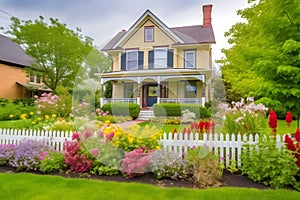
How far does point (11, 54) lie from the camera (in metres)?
23.4

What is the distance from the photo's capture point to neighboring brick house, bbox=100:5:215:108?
15.9 meters

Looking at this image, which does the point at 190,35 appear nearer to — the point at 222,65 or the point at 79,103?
the point at 222,65

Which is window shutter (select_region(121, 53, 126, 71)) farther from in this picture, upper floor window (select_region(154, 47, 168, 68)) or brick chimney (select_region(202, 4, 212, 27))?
brick chimney (select_region(202, 4, 212, 27))

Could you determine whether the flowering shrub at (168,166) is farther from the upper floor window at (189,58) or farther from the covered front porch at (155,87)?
the upper floor window at (189,58)

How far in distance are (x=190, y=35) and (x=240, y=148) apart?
15032mm

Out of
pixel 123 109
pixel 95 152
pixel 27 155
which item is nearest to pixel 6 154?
pixel 27 155

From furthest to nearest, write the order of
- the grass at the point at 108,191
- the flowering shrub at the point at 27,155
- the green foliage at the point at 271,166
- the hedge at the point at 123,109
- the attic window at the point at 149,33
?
the attic window at the point at 149,33, the hedge at the point at 123,109, the flowering shrub at the point at 27,155, the green foliage at the point at 271,166, the grass at the point at 108,191

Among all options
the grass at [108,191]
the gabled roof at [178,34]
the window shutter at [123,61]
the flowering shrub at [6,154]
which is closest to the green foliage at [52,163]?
the grass at [108,191]

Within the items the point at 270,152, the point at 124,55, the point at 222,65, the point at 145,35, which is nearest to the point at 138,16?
the point at 145,35

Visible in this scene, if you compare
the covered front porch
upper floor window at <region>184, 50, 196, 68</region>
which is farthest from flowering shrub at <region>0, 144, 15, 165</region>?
upper floor window at <region>184, 50, 196, 68</region>

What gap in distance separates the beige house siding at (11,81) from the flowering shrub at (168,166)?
846 inches

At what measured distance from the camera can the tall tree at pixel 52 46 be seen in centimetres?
1748

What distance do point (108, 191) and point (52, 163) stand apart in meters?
1.53

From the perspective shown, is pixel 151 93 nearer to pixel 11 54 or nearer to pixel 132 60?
pixel 132 60
